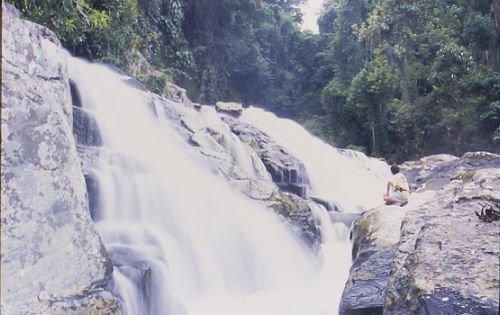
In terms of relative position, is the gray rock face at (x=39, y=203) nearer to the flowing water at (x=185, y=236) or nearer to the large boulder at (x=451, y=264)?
the flowing water at (x=185, y=236)

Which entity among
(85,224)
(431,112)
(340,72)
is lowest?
(85,224)

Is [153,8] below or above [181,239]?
above

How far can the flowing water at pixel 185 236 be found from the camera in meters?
5.04

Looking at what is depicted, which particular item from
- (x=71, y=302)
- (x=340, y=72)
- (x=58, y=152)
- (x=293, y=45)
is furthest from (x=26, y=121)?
(x=293, y=45)

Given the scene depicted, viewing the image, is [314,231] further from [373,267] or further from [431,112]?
[431,112]

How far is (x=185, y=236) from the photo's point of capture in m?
6.03

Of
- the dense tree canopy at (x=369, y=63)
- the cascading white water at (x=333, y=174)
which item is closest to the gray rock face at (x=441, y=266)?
the cascading white water at (x=333, y=174)

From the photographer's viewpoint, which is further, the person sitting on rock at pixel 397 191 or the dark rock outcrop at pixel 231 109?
the dark rock outcrop at pixel 231 109

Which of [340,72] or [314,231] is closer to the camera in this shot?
[314,231]

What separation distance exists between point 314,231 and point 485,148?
530 inches

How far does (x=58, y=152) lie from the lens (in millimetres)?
3951

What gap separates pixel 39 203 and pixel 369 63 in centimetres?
2122

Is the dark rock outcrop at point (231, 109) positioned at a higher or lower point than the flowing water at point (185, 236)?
higher

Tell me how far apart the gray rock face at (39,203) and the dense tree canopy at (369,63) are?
28.1 ft
